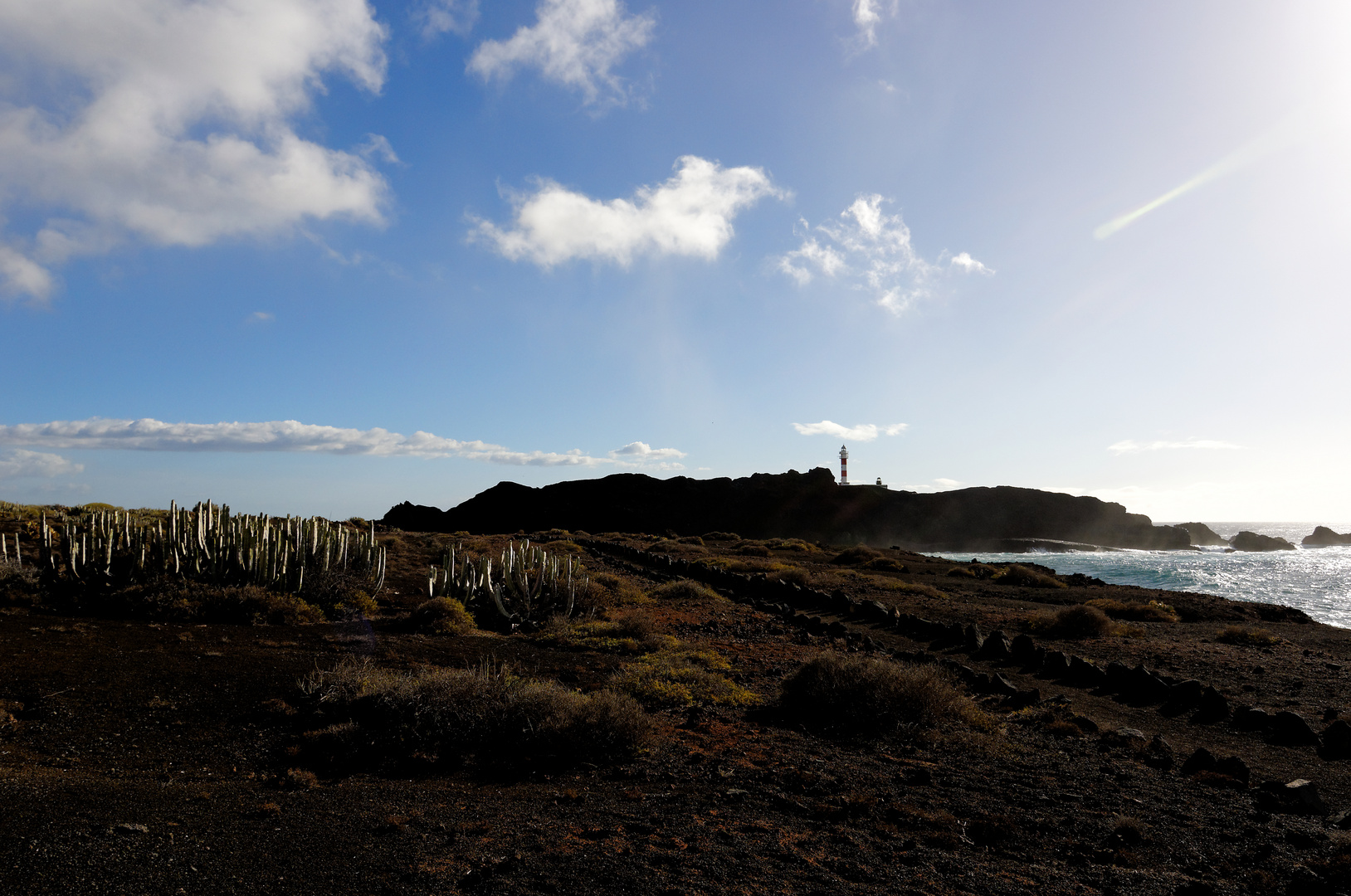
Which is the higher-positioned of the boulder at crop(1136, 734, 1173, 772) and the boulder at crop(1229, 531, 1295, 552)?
the boulder at crop(1136, 734, 1173, 772)

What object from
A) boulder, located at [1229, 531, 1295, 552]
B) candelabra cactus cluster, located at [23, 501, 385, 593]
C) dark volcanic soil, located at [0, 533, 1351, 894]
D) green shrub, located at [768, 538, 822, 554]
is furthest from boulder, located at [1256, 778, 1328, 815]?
boulder, located at [1229, 531, 1295, 552]

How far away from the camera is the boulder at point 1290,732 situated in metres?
7.54

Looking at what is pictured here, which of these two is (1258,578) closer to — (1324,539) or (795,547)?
(795,547)

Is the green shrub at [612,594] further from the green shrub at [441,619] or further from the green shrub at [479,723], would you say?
the green shrub at [479,723]

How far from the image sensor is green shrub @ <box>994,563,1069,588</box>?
27766 millimetres

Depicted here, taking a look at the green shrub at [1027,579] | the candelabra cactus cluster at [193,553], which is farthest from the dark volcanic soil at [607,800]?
the green shrub at [1027,579]

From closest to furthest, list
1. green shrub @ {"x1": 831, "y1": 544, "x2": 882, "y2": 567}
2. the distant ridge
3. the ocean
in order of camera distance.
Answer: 1. the ocean
2. green shrub @ {"x1": 831, "y1": 544, "x2": 882, "y2": 567}
3. the distant ridge

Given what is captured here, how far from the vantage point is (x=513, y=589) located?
14.4 meters

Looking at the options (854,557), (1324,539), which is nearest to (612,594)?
(854,557)

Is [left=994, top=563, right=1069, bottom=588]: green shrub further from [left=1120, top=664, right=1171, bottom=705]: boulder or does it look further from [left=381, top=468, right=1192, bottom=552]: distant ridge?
[left=381, top=468, right=1192, bottom=552]: distant ridge

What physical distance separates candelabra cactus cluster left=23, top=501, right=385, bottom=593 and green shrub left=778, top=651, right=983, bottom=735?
359 inches

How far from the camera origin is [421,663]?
28.4ft

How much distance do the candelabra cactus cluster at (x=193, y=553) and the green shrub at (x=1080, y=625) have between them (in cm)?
1426

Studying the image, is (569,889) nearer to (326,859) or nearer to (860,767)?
(326,859)
